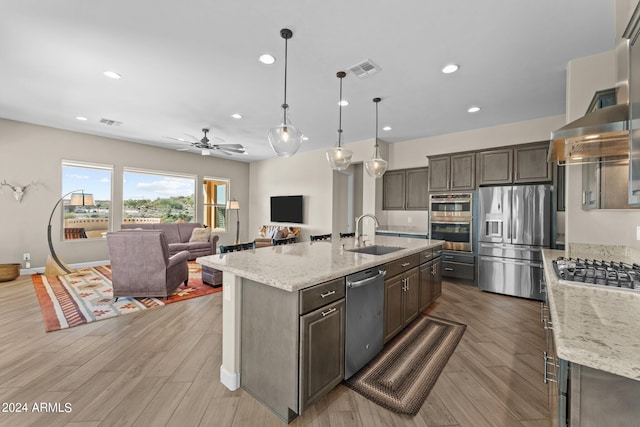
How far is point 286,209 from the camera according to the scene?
25.1 ft

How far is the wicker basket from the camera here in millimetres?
4531

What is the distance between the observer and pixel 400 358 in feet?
7.75

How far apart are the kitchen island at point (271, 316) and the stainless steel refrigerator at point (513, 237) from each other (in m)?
3.08

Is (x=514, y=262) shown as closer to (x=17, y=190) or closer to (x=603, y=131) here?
(x=603, y=131)

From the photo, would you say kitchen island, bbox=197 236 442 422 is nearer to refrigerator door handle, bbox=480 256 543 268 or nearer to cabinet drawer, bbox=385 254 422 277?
cabinet drawer, bbox=385 254 422 277

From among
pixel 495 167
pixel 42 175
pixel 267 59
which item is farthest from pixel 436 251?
pixel 42 175

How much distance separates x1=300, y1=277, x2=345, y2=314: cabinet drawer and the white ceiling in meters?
2.14

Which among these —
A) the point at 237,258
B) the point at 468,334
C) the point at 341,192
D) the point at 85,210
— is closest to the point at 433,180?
the point at 341,192

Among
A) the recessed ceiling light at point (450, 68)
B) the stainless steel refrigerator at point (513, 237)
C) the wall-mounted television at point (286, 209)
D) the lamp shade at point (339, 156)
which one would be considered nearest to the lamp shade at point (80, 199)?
the wall-mounted television at point (286, 209)

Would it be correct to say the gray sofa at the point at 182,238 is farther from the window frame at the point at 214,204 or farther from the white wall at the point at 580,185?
the white wall at the point at 580,185

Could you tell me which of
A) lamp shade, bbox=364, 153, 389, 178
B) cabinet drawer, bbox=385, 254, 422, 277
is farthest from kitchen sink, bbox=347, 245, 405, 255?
lamp shade, bbox=364, 153, 389, 178

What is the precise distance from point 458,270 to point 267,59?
4.44m

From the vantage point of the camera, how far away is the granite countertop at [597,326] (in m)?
0.76

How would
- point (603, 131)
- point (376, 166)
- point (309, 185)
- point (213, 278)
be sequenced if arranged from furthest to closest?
point (309, 185) < point (213, 278) < point (376, 166) < point (603, 131)
